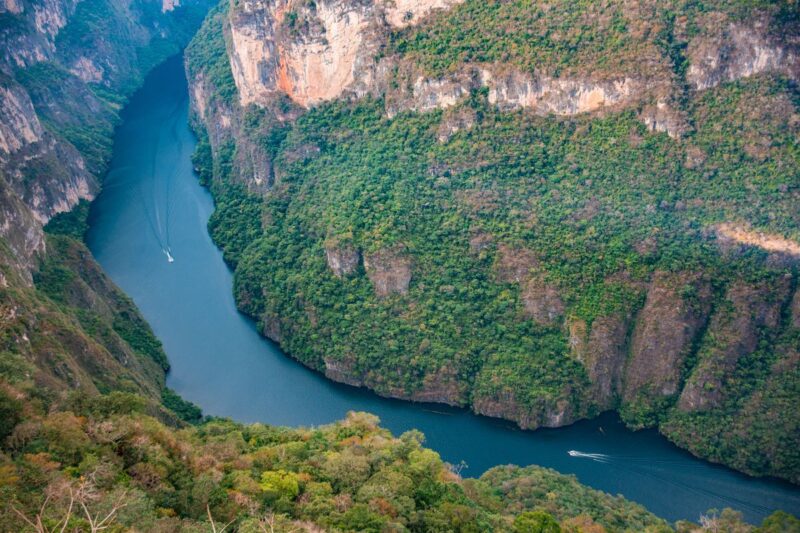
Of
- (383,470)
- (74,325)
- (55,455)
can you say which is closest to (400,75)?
(74,325)

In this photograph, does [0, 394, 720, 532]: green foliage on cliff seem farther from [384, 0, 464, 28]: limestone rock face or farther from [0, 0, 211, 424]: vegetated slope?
[384, 0, 464, 28]: limestone rock face

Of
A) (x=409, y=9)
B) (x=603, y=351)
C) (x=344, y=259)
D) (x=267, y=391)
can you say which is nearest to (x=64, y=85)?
(x=409, y=9)

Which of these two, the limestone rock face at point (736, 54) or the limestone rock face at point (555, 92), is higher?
the limestone rock face at point (736, 54)

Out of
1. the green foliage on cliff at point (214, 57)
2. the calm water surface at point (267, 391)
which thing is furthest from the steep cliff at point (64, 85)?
the green foliage on cliff at point (214, 57)

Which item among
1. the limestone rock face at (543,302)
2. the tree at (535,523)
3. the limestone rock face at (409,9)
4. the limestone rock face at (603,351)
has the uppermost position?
the limestone rock face at (409,9)

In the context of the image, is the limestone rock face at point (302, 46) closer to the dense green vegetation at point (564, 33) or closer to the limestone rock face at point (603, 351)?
the dense green vegetation at point (564, 33)

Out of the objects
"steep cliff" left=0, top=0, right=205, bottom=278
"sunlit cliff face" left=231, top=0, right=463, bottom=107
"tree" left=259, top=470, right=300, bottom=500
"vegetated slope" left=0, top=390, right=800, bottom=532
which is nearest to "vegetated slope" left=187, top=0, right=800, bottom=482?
"sunlit cliff face" left=231, top=0, right=463, bottom=107

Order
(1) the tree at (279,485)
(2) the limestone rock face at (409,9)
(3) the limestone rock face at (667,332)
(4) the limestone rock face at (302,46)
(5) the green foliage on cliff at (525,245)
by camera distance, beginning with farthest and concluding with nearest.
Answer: (4) the limestone rock face at (302,46)
(2) the limestone rock face at (409,9)
(5) the green foliage on cliff at (525,245)
(3) the limestone rock face at (667,332)
(1) the tree at (279,485)
